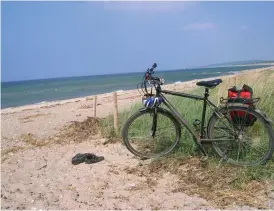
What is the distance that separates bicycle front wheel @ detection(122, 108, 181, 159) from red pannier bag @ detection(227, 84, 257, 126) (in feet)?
2.56

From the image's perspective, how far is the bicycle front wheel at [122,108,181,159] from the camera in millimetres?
4465

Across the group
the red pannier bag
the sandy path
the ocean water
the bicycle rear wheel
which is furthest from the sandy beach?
the ocean water

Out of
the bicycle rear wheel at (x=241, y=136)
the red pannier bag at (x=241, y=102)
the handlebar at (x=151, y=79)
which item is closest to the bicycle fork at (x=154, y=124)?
the handlebar at (x=151, y=79)

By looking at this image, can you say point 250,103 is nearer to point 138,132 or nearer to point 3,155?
point 138,132

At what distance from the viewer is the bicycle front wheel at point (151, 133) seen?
176 inches

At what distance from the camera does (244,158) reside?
4.05 m

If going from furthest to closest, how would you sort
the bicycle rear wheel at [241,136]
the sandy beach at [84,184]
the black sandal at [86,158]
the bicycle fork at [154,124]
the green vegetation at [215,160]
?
the black sandal at [86,158] < the bicycle fork at [154,124] < the bicycle rear wheel at [241,136] < the green vegetation at [215,160] < the sandy beach at [84,184]

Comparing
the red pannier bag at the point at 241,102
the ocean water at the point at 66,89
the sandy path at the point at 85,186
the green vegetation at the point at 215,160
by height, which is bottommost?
the ocean water at the point at 66,89

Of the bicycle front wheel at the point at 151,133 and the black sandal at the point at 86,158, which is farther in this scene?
the black sandal at the point at 86,158

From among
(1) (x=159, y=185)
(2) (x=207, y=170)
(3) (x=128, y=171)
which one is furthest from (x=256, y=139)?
(3) (x=128, y=171)

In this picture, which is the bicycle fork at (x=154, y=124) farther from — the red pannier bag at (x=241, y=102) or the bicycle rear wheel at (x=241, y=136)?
the red pannier bag at (x=241, y=102)

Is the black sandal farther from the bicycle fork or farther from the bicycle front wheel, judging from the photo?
the bicycle fork

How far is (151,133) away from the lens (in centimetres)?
464

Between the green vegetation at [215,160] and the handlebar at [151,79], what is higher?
the handlebar at [151,79]
